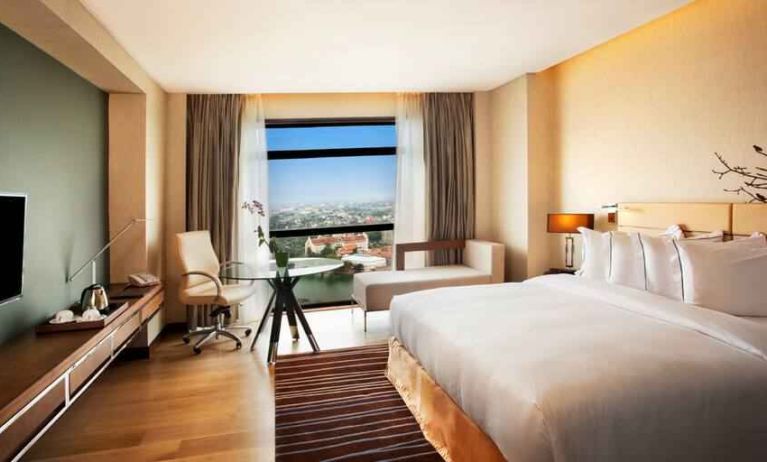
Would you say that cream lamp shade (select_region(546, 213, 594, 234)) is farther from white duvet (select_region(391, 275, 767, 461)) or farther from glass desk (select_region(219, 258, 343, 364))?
glass desk (select_region(219, 258, 343, 364))

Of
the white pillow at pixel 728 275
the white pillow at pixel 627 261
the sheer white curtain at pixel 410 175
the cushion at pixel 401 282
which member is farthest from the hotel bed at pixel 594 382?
the sheer white curtain at pixel 410 175

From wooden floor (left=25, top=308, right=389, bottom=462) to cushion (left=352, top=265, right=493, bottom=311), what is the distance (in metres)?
0.50

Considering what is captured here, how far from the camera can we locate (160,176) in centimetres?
455

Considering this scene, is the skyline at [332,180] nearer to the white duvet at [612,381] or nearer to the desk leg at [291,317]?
the desk leg at [291,317]

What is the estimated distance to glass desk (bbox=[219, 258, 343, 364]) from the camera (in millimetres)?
3793

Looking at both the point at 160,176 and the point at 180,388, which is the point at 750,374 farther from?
the point at 160,176

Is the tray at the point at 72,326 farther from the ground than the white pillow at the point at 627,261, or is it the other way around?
the white pillow at the point at 627,261

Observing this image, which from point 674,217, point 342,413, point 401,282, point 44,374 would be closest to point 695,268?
point 674,217

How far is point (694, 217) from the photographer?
10.2 feet

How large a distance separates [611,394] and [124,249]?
154 inches

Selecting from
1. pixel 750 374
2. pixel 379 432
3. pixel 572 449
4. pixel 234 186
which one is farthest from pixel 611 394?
pixel 234 186

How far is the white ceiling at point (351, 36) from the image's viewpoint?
2834mm

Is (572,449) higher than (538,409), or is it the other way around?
(538,409)

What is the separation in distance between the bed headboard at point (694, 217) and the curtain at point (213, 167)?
12.5ft
